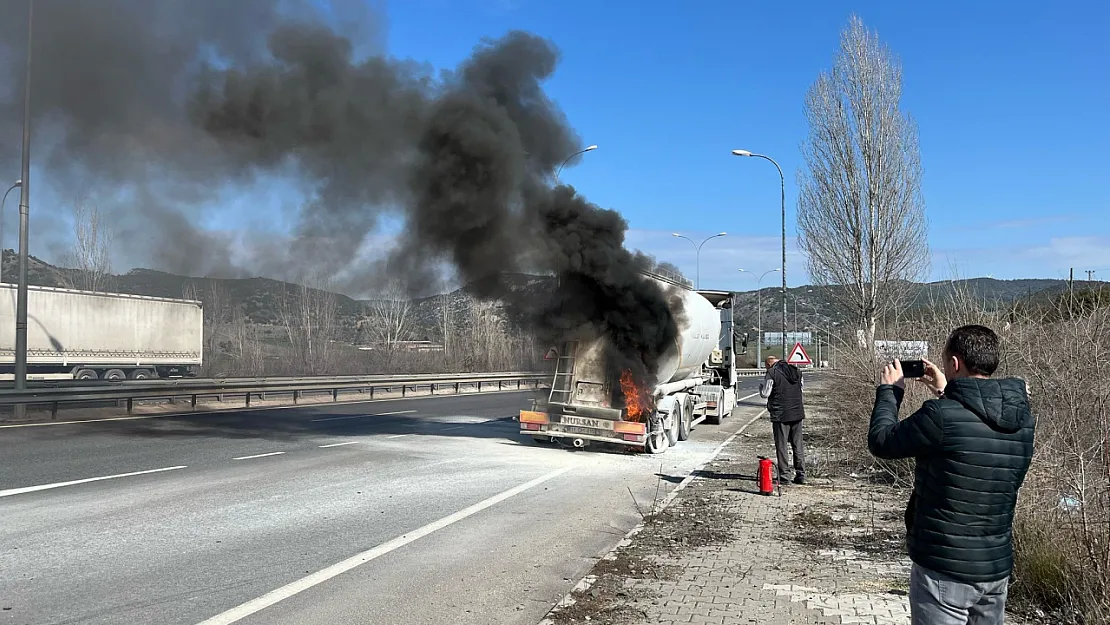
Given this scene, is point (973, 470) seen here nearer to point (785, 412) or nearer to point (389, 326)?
point (785, 412)

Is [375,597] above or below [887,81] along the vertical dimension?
below

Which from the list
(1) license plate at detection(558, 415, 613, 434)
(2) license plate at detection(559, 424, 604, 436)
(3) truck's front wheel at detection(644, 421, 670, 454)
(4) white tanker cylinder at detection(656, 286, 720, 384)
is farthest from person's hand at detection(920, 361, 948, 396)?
(4) white tanker cylinder at detection(656, 286, 720, 384)

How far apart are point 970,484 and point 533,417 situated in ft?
40.6

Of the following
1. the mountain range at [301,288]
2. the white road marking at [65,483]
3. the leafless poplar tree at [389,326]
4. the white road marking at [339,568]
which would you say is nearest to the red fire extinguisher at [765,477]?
the white road marking at [339,568]

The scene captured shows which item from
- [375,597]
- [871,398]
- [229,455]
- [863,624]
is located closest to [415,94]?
[229,455]

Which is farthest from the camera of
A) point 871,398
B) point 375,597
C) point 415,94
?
point 415,94

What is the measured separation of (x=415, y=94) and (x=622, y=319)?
5398 mm

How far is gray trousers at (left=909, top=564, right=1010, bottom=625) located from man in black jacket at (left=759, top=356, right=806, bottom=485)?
7.90 meters

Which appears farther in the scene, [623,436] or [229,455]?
[623,436]

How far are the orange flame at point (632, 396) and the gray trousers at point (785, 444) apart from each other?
11.9 feet

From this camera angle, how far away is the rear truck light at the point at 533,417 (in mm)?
15398

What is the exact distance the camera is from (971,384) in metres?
3.34

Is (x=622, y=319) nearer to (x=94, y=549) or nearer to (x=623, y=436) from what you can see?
(x=623, y=436)

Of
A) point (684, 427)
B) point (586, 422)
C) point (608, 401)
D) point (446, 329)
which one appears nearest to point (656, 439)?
point (608, 401)
